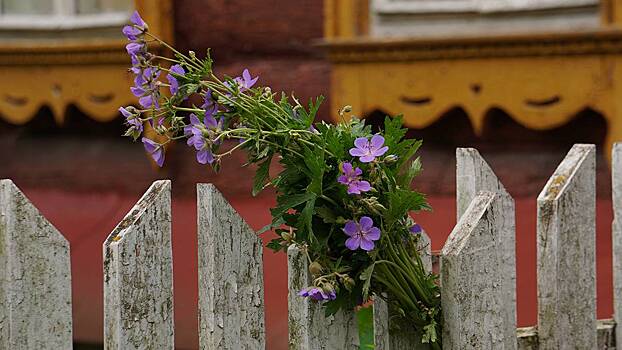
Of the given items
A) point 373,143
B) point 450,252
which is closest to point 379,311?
point 450,252

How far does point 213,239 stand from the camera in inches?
66.9

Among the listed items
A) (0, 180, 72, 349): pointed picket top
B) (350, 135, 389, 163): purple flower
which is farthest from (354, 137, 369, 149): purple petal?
(0, 180, 72, 349): pointed picket top

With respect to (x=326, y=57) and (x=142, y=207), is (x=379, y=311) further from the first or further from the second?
(x=326, y=57)

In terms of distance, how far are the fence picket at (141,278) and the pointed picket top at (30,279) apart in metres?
0.08

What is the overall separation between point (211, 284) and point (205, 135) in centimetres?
22

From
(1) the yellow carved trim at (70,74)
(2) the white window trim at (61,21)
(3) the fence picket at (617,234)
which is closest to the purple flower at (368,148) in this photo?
(3) the fence picket at (617,234)

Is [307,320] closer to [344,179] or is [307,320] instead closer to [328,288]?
[328,288]

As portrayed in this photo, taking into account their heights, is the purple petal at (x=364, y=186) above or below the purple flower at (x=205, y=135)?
below

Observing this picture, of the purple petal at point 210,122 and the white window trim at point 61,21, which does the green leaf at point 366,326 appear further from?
the white window trim at point 61,21

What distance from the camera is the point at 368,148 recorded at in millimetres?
1681

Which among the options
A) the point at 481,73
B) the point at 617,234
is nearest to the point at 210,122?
the point at 617,234

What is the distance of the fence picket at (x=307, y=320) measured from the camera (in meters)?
1.76

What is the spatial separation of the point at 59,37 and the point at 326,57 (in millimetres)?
1335

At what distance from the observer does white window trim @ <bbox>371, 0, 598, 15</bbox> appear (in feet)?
13.2
